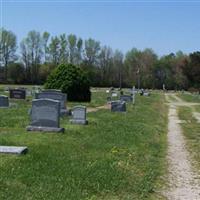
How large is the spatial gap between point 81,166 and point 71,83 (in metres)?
29.9

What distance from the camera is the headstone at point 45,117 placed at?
17562 millimetres

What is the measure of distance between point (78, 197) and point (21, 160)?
2933mm

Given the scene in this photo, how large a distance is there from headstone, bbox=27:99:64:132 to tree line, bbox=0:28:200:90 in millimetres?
112172

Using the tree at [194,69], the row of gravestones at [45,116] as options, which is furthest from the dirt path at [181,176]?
the tree at [194,69]

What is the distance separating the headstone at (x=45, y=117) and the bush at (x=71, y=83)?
23.4 metres

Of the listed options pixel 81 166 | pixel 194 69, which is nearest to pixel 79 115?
pixel 81 166

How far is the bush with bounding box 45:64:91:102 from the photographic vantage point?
136ft

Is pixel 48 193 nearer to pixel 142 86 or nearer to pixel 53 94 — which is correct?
pixel 53 94

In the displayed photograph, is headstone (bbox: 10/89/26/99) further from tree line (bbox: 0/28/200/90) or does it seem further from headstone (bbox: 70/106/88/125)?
tree line (bbox: 0/28/200/90)

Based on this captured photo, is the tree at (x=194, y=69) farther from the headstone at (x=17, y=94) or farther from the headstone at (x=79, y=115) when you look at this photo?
the headstone at (x=79, y=115)

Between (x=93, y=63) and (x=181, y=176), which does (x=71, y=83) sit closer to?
(x=181, y=176)

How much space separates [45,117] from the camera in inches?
693

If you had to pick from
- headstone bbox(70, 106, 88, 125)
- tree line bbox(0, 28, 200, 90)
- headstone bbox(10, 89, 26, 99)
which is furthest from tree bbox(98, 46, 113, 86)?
headstone bbox(70, 106, 88, 125)

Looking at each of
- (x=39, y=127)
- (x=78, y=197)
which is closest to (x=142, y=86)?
(x=39, y=127)
